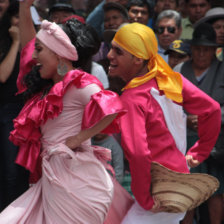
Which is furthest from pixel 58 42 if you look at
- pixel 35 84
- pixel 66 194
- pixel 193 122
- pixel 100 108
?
pixel 193 122

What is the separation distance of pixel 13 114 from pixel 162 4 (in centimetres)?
342

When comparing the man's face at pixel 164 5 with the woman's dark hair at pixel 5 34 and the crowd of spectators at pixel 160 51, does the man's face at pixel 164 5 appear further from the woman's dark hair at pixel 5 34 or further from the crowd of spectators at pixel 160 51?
the woman's dark hair at pixel 5 34

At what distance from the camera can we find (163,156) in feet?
12.8

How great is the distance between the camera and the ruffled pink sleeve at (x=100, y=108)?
3424mm

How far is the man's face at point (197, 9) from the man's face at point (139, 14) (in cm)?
60

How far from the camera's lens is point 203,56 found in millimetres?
5547

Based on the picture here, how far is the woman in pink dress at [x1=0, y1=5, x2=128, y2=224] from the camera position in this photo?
3.53 meters

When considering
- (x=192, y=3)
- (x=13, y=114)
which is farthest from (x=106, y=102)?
(x=192, y=3)

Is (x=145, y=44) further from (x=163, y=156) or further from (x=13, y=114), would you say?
(x=13, y=114)

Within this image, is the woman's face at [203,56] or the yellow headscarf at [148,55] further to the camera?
the woman's face at [203,56]

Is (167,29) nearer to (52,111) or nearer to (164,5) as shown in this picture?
(164,5)

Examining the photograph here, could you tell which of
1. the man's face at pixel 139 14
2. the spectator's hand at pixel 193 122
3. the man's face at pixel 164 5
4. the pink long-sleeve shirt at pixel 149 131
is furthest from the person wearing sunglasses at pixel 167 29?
the pink long-sleeve shirt at pixel 149 131

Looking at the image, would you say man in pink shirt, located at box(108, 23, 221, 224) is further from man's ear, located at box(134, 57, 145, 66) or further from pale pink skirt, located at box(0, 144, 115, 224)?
pale pink skirt, located at box(0, 144, 115, 224)

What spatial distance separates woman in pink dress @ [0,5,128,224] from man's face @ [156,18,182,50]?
118 inches
